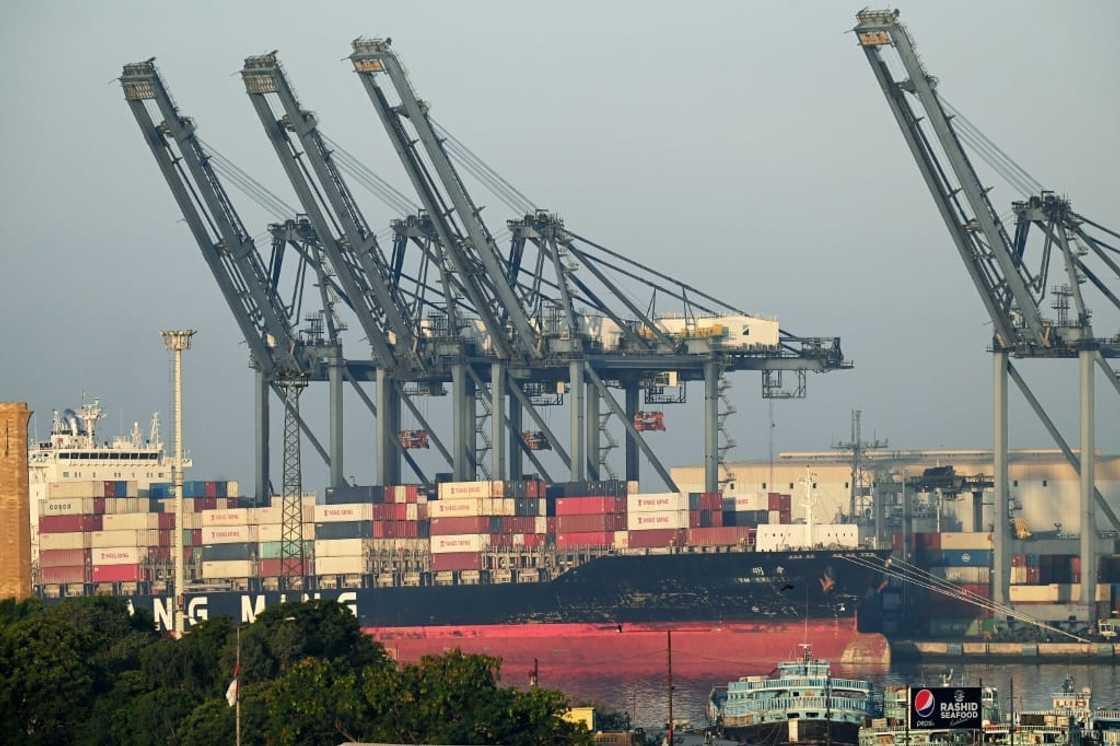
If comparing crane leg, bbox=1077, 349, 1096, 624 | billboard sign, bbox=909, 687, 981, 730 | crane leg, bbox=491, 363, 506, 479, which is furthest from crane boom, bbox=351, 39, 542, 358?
billboard sign, bbox=909, 687, 981, 730

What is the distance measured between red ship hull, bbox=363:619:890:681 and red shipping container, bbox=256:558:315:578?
4653 mm

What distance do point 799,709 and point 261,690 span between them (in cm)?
2037

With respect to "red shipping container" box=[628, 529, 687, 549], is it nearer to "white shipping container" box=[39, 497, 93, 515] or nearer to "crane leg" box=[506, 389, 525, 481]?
"crane leg" box=[506, 389, 525, 481]

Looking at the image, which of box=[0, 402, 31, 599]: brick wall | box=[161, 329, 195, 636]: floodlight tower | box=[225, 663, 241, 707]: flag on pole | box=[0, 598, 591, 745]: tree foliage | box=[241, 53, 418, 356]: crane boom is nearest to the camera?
box=[225, 663, 241, 707]: flag on pole

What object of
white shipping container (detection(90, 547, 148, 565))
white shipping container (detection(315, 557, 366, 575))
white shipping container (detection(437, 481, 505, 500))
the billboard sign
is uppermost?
white shipping container (detection(437, 481, 505, 500))

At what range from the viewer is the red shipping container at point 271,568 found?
114 metres

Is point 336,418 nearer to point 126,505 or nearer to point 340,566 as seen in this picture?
point 340,566

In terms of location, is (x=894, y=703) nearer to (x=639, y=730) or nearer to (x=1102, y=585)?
(x=639, y=730)

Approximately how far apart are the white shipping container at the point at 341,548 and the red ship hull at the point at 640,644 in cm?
364

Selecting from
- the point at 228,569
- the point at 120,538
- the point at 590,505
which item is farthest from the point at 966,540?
the point at 120,538

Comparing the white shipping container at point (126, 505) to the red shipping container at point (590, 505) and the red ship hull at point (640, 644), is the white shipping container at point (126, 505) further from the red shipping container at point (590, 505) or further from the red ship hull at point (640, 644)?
the red shipping container at point (590, 505)

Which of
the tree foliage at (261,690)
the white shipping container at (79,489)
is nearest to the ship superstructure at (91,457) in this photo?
the white shipping container at (79,489)

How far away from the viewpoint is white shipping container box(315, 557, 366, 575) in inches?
4444

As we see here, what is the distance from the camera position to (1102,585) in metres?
113
